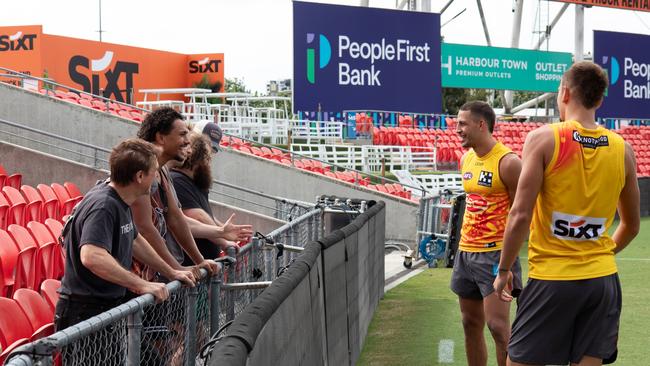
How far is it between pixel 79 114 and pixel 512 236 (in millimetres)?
16572

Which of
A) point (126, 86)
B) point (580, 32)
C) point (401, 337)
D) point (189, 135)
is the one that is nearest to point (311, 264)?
point (189, 135)

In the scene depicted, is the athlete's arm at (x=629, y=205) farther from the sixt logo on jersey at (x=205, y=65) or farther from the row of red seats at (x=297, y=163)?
the sixt logo on jersey at (x=205, y=65)

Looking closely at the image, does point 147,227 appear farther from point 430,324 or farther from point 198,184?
point 430,324

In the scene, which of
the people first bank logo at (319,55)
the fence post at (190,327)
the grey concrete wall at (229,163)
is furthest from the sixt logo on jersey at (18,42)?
the fence post at (190,327)

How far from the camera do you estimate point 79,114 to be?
20.5 m

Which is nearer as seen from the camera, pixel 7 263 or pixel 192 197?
pixel 192 197

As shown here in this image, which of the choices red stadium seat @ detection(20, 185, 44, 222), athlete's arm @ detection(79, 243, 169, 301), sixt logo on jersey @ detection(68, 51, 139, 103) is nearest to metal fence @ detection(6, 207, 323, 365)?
athlete's arm @ detection(79, 243, 169, 301)

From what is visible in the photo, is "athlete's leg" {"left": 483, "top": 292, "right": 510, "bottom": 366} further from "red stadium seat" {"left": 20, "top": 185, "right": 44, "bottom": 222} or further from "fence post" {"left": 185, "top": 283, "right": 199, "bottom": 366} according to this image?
"red stadium seat" {"left": 20, "top": 185, "right": 44, "bottom": 222}

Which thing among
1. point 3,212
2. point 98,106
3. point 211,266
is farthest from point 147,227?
point 98,106

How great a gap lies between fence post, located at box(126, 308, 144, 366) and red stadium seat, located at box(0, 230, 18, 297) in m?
3.77

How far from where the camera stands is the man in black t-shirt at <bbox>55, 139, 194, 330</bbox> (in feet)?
15.6

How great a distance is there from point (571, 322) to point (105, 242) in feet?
7.06

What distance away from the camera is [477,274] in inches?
266

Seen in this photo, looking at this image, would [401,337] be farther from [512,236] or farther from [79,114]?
[79,114]
